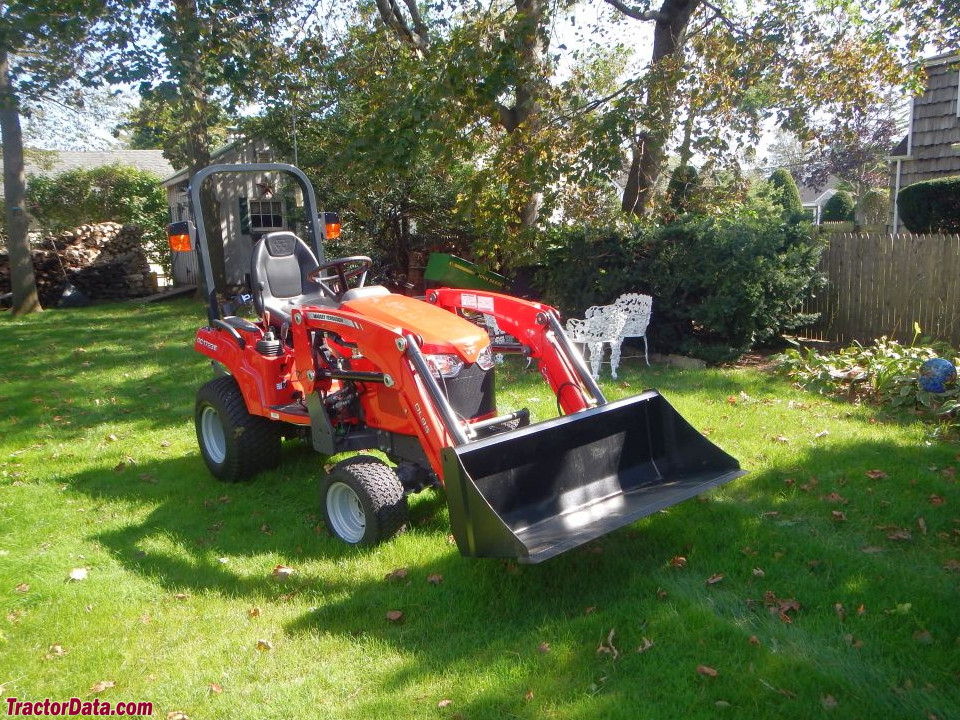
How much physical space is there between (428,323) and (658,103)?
21.0ft

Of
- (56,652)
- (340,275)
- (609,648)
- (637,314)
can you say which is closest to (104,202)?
(637,314)

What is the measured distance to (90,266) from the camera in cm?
1973

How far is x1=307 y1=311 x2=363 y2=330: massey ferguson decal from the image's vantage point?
4.52m

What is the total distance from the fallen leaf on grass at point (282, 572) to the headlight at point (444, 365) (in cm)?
133

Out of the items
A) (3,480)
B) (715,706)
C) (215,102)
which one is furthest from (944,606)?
(215,102)

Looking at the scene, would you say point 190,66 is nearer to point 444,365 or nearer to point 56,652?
point 444,365

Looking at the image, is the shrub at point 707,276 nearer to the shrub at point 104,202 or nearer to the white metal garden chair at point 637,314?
the white metal garden chair at point 637,314

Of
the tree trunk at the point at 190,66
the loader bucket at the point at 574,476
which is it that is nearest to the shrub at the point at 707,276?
the tree trunk at the point at 190,66

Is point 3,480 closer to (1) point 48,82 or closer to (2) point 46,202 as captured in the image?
(1) point 48,82

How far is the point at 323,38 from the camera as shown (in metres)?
12.1

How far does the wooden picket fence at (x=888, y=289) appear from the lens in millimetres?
9161

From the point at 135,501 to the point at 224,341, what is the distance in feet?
4.18

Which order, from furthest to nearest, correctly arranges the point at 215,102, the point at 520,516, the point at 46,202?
the point at 46,202 < the point at 215,102 < the point at 520,516

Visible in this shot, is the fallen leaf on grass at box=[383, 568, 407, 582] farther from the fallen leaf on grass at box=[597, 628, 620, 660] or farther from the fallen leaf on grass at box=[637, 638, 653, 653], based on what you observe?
the fallen leaf on grass at box=[637, 638, 653, 653]
